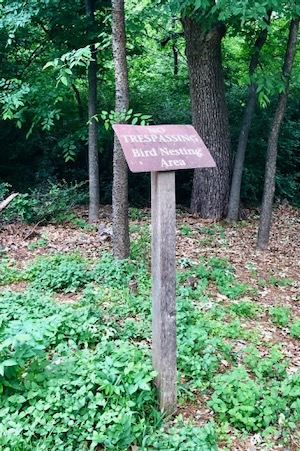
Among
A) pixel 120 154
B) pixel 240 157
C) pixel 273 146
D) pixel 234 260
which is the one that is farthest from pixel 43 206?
pixel 273 146

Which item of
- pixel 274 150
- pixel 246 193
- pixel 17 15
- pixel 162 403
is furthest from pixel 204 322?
pixel 246 193

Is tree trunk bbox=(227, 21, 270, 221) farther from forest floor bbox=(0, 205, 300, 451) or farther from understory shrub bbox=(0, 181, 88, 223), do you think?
understory shrub bbox=(0, 181, 88, 223)

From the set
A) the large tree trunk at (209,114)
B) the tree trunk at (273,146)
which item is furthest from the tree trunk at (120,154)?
the large tree trunk at (209,114)

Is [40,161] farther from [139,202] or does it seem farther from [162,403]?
[162,403]

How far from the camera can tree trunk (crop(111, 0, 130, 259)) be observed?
188 inches

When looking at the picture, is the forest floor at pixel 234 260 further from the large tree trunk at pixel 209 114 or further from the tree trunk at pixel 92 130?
the large tree trunk at pixel 209 114

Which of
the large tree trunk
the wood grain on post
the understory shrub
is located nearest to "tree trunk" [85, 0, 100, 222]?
the understory shrub

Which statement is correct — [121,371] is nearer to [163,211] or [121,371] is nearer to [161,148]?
[163,211]

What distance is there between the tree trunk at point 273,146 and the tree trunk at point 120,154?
2.37 metres

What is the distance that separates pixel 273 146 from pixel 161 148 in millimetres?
3941

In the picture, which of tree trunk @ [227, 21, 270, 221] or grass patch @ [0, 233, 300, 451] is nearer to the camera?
grass patch @ [0, 233, 300, 451]

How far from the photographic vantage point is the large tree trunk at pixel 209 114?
725cm

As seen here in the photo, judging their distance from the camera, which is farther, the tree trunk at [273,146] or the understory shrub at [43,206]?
the understory shrub at [43,206]

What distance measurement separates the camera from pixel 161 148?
286cm
